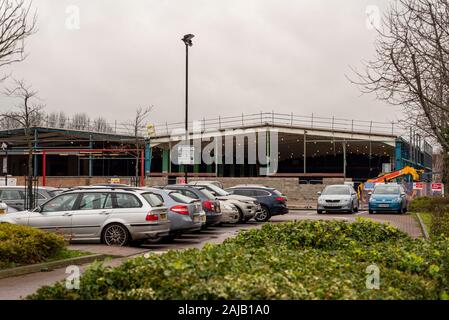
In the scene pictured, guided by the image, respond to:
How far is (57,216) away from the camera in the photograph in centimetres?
1445

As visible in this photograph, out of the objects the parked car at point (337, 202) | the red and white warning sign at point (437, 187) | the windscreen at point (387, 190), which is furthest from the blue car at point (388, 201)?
the red and white warning sign at point (437, 187)

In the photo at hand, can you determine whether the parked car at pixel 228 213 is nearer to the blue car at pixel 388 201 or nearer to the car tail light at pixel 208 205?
the car tail light at pixel 208 205

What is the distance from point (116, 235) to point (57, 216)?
1634 millimetres

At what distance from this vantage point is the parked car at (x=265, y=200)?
2422 cm

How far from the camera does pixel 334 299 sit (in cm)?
486

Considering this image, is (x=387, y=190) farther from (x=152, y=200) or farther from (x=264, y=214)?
(x=152, y=200)

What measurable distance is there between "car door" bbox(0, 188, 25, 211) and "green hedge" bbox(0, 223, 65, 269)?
939cm

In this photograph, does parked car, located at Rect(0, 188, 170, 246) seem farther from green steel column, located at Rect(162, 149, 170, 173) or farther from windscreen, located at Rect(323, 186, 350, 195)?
green steel column, located at Rect(162, 149, 170, 173)

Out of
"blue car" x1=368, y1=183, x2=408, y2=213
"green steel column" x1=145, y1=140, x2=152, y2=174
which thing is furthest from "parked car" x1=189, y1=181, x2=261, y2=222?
"green steel column" x1=145, y1=140, x2=152, y2=174

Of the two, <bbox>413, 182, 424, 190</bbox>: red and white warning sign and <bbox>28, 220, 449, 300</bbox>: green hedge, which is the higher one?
<bbox>413, 182, 424, 190</bbox>: red and white warning sign

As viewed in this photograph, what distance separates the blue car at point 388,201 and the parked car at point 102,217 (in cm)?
1736

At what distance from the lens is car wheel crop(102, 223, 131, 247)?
46.3 ft
